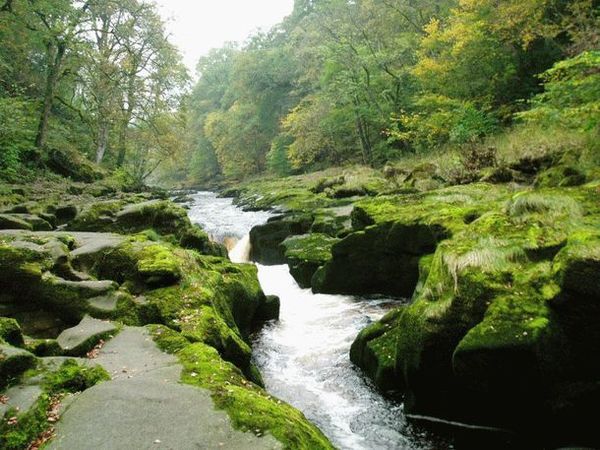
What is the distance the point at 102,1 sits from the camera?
70.9 feet

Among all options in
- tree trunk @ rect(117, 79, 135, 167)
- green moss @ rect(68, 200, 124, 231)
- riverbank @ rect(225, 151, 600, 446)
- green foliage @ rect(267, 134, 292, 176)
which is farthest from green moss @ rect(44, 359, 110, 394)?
green foliage @ rect(267, 134, 292, 176)

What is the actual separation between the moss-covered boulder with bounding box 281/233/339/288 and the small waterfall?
349 cm


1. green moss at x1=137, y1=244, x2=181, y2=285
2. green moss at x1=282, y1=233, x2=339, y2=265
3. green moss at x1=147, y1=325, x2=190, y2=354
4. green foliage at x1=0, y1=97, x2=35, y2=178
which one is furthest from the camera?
green foliage at x1=0, y1=97, x2=35, y2=178

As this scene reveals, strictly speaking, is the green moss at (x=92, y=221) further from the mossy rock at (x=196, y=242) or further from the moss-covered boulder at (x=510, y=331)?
the moss-covered boulder at (x=510, y=331)

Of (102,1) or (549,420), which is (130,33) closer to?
(102,1)

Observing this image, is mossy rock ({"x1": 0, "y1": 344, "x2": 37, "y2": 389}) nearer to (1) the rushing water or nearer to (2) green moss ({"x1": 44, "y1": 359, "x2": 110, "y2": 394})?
(2) green moss ({"x1": 44, "y1": 359, "x2": 110, "y2": 394})

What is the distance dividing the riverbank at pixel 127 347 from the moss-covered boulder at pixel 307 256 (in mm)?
2174

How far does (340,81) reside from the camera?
29078 millimetres

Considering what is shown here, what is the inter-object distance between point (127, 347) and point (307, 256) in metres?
7.31

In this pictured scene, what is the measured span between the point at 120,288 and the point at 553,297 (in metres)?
5.28

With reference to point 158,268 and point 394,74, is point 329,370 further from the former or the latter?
point 394,74

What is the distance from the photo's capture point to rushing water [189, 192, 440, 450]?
5312 millimetres

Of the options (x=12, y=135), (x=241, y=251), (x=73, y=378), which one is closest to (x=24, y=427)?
(x=73, y=378)

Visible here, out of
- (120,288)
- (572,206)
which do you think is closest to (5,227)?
(120,288)
